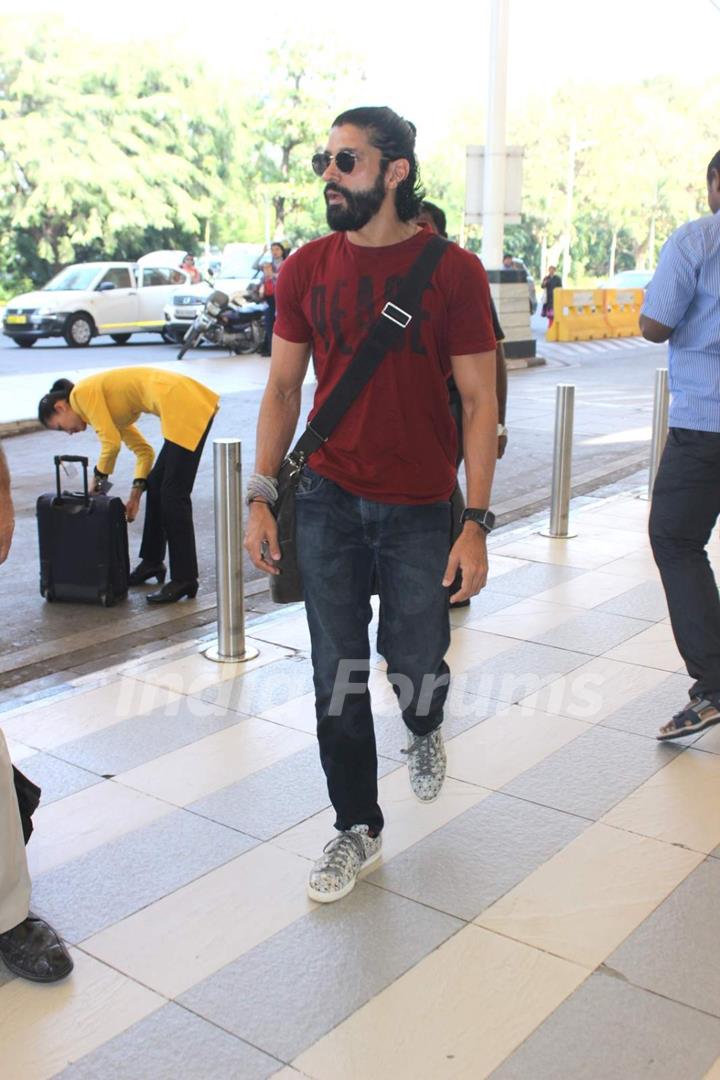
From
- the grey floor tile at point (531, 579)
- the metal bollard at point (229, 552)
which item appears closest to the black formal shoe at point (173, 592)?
the metal bollard at point (229, 552)

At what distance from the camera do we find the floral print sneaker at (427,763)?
3.35 m

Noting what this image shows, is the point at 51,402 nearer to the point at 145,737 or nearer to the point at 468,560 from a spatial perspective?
the point at 145,737

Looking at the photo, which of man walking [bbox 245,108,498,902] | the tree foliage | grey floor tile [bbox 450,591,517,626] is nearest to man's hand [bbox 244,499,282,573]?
man walking [bbox 245,108,498,902]

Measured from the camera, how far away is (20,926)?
284 centimetres

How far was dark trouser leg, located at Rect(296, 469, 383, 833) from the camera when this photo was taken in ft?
9.79

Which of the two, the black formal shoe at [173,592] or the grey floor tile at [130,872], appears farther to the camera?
the black formal shoe at [173,592]

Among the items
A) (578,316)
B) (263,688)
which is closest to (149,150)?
(578,316)

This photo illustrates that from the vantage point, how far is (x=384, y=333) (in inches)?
111

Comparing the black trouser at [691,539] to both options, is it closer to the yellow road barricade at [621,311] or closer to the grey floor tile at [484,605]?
the grey floor tile at [484,605]

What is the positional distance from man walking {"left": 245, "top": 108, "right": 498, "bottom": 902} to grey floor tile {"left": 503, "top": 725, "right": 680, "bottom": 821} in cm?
79

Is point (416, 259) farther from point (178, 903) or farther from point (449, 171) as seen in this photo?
point (449, 171)

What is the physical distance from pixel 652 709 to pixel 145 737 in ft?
6.49

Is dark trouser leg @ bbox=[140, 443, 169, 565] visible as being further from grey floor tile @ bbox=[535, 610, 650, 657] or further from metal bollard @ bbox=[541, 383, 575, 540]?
metal bollard @ bbox=[541, 383, 575, 540]

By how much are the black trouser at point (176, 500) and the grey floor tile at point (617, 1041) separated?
3955mm
